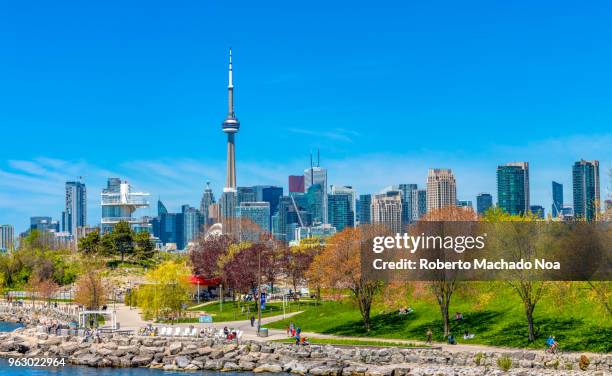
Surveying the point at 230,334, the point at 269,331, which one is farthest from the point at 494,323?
the point at 230,334

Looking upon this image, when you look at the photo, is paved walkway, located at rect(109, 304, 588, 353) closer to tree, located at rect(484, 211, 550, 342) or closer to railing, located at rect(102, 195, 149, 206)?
tree, located at rect(484, 211, 550, 342)

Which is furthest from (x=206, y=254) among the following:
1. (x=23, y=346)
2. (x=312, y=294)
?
(x=23, y=346)

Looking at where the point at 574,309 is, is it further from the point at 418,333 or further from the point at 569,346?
the point at 418,333

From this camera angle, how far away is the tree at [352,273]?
6875 cm

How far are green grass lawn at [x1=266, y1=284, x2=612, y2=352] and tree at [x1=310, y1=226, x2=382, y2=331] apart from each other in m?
2.04

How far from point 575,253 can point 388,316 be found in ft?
61.9

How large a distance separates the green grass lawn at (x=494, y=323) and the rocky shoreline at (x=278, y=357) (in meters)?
4.36

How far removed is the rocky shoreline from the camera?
53.1m

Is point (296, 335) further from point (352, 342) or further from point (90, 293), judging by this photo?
point (90, 293)

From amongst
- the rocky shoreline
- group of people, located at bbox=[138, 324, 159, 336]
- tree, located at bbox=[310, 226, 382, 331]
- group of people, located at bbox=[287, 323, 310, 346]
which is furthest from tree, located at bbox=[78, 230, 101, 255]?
tree, located at bbox=[310, 226, 382, 331]

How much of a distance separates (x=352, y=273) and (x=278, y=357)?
454 inches

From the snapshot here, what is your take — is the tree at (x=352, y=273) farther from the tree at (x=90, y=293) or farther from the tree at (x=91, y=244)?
the tree at (x=91, y=244)

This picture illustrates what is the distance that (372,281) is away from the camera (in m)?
68.8

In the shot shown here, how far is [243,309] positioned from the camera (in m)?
93.5
